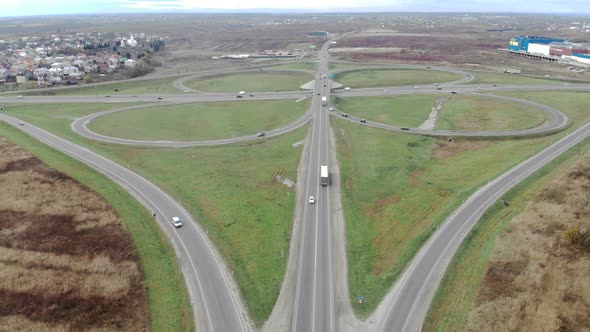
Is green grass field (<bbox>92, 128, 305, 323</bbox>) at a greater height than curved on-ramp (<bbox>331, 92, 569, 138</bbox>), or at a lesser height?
lesser

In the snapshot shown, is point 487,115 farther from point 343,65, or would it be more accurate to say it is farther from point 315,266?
point 343,65

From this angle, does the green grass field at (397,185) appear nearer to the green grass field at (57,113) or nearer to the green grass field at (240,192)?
the green grass field at (240,192)

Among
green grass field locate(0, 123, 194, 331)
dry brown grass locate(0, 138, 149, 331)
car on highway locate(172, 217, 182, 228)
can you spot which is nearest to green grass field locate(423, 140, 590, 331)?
green grass field locate(0, 123, 194, 331)

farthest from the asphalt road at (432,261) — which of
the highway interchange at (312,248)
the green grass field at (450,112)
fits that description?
the green grass field at (450,112)

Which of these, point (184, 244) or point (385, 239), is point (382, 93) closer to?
point (385, 239)

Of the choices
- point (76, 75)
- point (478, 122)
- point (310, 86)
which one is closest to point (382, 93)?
point (310, 86)

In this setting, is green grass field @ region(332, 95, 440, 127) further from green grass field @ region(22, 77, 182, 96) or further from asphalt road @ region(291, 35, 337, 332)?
green grass field @ region(22, 77, 182, 96)
